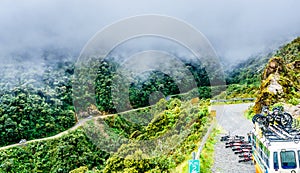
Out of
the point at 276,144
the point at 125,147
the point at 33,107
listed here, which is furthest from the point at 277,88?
the point at 33,107

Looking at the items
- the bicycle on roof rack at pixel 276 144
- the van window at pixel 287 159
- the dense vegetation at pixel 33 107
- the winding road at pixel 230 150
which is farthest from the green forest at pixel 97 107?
the van window at pixel 287 159

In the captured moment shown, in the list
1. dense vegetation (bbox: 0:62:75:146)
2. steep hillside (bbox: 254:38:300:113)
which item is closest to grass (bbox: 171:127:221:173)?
steep hillside (bbox: 254:38:300:113)

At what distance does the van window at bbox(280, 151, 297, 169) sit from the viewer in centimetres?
530

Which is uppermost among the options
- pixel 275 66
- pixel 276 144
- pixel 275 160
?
pixel 275 66

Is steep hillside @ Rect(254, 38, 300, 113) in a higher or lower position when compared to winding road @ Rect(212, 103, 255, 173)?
higher

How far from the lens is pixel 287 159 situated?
5332 millimetres

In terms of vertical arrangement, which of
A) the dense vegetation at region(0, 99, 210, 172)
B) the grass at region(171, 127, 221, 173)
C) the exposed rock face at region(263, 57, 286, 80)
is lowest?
the grass at region(171, 127, 221, 173)

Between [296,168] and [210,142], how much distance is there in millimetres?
5244

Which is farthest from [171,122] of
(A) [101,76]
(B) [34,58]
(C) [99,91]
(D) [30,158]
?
(B) [34,58]

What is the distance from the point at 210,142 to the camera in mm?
10469

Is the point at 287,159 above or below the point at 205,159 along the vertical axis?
below

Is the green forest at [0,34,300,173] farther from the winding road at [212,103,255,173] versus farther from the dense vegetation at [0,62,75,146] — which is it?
the winding road at [212,103,255,173]

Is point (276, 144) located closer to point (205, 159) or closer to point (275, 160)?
point (275, 160)

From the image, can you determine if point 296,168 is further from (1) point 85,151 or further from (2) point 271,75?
(1) point 85,151
